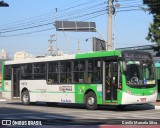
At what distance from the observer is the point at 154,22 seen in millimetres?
28438

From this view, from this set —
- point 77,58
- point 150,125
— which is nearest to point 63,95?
point 77,58

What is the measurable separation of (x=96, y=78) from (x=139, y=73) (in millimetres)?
2184

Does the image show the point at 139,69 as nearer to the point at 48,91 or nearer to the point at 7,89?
the point at 48,91

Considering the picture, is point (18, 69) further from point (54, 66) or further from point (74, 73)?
point (74, 73)

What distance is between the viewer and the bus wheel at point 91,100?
21.6m

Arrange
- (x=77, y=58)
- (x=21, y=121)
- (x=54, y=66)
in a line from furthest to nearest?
1. (x=54, y=66)
2. (x=77, y=58)
3. (x=21, y=121)

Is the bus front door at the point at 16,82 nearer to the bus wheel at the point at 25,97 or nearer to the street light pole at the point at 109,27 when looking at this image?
the bus wheel at the point at 25,97

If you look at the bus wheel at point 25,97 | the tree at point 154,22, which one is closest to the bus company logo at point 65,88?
the bus wheel at point 25,97

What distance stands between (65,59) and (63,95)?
2.01 m

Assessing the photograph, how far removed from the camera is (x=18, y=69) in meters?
27.3

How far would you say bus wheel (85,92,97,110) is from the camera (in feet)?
71.0

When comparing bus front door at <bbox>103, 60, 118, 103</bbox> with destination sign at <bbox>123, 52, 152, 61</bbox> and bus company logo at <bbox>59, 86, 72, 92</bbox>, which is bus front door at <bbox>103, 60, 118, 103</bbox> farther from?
bus company logo at <bbox>59, 86, 72, 92</bbox>

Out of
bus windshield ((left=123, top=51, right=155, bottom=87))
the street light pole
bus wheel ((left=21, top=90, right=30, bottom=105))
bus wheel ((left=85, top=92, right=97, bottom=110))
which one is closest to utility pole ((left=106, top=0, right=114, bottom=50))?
the street light pole

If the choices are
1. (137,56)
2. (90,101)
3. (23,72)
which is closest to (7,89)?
(23,72)
